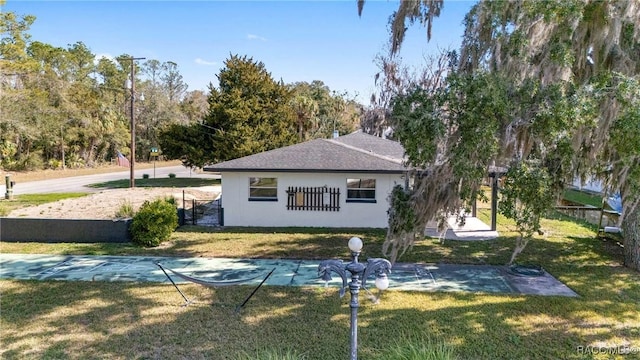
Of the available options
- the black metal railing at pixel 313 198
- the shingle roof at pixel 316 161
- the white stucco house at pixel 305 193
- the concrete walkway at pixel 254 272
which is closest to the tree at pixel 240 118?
the shingle roof at pixel 316 161

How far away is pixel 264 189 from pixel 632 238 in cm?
1034

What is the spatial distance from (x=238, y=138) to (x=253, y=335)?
65.8 ft

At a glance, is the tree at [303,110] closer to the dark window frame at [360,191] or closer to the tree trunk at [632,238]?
the dark window frame at [360,191]

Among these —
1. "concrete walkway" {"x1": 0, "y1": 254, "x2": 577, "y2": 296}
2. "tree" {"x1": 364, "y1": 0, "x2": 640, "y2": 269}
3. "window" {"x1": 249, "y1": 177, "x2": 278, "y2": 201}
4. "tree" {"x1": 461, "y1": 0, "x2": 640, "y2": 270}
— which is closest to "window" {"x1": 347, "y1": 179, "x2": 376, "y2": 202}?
"window" {"x1": 249, "y1": 177, "x2": 278, "y2": 201}

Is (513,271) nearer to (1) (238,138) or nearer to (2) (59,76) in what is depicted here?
(1) (238,138)

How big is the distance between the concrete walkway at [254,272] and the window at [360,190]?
452cm

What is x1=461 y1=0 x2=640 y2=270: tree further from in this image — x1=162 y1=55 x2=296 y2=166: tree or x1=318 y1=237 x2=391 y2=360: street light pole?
x1=162 y1=55 x2=296 y2=166: tree

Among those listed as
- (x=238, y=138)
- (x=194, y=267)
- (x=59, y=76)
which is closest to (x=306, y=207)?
(x=194, y=267)

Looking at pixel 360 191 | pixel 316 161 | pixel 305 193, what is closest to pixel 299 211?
pixel 305 193

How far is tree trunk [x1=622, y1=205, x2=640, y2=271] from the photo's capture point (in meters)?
8.97

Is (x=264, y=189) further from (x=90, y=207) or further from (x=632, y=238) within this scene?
(x=632, y=238)

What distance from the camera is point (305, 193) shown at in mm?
13688

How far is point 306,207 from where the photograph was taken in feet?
45.1

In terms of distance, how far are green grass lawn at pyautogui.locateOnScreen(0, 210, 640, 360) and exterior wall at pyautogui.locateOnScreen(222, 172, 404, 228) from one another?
552 cm
